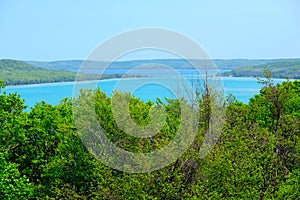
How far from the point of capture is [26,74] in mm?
145250

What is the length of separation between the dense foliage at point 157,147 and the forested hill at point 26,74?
94493mm

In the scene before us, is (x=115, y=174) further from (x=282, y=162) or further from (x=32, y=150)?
(x=282, y=162)

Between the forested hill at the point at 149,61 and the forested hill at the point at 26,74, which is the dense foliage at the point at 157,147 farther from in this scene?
the forested hill at the point at 26,74

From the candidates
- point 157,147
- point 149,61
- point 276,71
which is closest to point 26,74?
point 276,71

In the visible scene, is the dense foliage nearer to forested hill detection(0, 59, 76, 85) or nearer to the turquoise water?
Answer: the turquoise water

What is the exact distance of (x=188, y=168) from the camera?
29.0m

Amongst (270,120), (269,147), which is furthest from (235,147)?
(270,120)

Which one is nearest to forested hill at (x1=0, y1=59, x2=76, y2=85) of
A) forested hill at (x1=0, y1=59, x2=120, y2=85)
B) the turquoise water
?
forested hill at (x1=0, y1=59, x2=120, y2=85)

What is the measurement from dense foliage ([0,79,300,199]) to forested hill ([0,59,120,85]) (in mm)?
94493

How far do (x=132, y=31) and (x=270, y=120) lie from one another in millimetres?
14901

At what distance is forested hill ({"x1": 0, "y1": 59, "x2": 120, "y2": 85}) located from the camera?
135375 mm

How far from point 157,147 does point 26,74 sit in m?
122

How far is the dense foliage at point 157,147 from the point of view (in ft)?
86.6

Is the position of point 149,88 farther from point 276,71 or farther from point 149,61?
point 276,71
